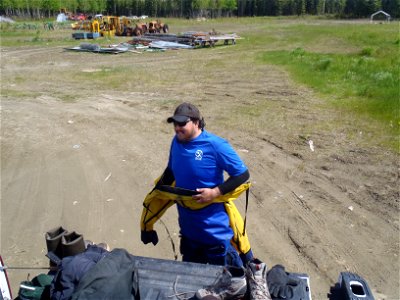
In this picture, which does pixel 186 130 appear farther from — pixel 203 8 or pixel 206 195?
pixel 203 8

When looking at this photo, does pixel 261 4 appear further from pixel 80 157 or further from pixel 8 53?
pixel 80 157

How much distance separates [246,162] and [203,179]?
14.5 feet

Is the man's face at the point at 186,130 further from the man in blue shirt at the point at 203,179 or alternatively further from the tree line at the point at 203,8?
the tree line at the point at 203,8

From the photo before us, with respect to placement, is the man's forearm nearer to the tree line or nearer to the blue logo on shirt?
the blue logo on shirt

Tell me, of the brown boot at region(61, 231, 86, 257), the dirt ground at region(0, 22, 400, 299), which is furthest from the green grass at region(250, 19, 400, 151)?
the brown boot at region(61, 231, 86, 257)

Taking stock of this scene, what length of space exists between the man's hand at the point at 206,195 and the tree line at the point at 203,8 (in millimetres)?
78150

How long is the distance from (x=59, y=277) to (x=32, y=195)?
4.10 m

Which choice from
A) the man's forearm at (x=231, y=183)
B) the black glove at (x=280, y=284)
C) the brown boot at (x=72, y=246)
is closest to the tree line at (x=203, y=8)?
the brown boot at (x=72, y=246)

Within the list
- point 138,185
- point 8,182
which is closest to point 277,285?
point 138,185

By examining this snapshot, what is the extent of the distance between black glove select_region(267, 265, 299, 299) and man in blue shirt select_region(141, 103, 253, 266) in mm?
554

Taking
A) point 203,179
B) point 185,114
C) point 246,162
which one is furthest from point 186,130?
point 246,162

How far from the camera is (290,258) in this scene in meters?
4.92

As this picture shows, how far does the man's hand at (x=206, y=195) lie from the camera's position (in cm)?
307

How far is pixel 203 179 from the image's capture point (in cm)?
313
